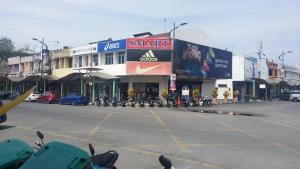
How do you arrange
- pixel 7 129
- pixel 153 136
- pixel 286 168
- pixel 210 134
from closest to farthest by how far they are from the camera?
pixel 286 168 → pixel 153 136 → pixel 210 134 → pixel 7 129

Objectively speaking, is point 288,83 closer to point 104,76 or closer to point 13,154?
point 104,76

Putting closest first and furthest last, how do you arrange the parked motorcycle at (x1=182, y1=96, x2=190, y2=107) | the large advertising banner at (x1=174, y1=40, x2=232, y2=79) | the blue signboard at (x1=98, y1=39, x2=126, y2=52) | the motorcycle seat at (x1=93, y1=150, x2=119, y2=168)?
the motorcycle seat at (x1=93, y1=150, x2=119, y2=168), the parked motorcycle at (x1=182, y1=96, x2=190, y2=107), the large advertising banner at (x1=174, y1=40, x2=232, y2=79), the blue signboard at (x1=98, y1=39, x2=126, y2=52)

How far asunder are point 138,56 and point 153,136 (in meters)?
30.5

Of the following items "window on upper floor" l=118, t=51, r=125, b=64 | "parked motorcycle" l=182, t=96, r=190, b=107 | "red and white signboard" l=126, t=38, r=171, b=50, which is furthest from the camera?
"window on upper floor" l=118, t=51, r=125, b=64

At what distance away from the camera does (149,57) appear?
43.4 meters

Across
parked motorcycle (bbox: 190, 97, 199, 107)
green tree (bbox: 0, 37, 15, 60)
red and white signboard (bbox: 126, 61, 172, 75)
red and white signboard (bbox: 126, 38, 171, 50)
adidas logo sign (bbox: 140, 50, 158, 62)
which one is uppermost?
green tree (bbox: 0, 37, 15, 60)

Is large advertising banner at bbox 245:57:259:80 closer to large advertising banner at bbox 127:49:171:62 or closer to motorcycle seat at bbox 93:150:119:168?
large advertising banner at bbox 127:49:171:62

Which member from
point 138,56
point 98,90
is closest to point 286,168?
point 138,56

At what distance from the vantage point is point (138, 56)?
1715 inches

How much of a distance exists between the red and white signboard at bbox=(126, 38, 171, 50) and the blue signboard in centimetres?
99

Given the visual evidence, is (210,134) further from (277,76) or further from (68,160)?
(277,76)

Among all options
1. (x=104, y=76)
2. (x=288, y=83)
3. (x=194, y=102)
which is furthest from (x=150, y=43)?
(x=288, y=83)

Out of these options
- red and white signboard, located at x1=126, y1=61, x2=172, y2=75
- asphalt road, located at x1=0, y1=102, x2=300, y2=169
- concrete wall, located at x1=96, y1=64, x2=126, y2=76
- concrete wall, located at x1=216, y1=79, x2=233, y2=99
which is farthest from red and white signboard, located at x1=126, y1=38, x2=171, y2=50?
asphalt road, located at x1=0, y1=102, x2=300, y2=169

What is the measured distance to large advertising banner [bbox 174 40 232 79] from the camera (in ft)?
145
